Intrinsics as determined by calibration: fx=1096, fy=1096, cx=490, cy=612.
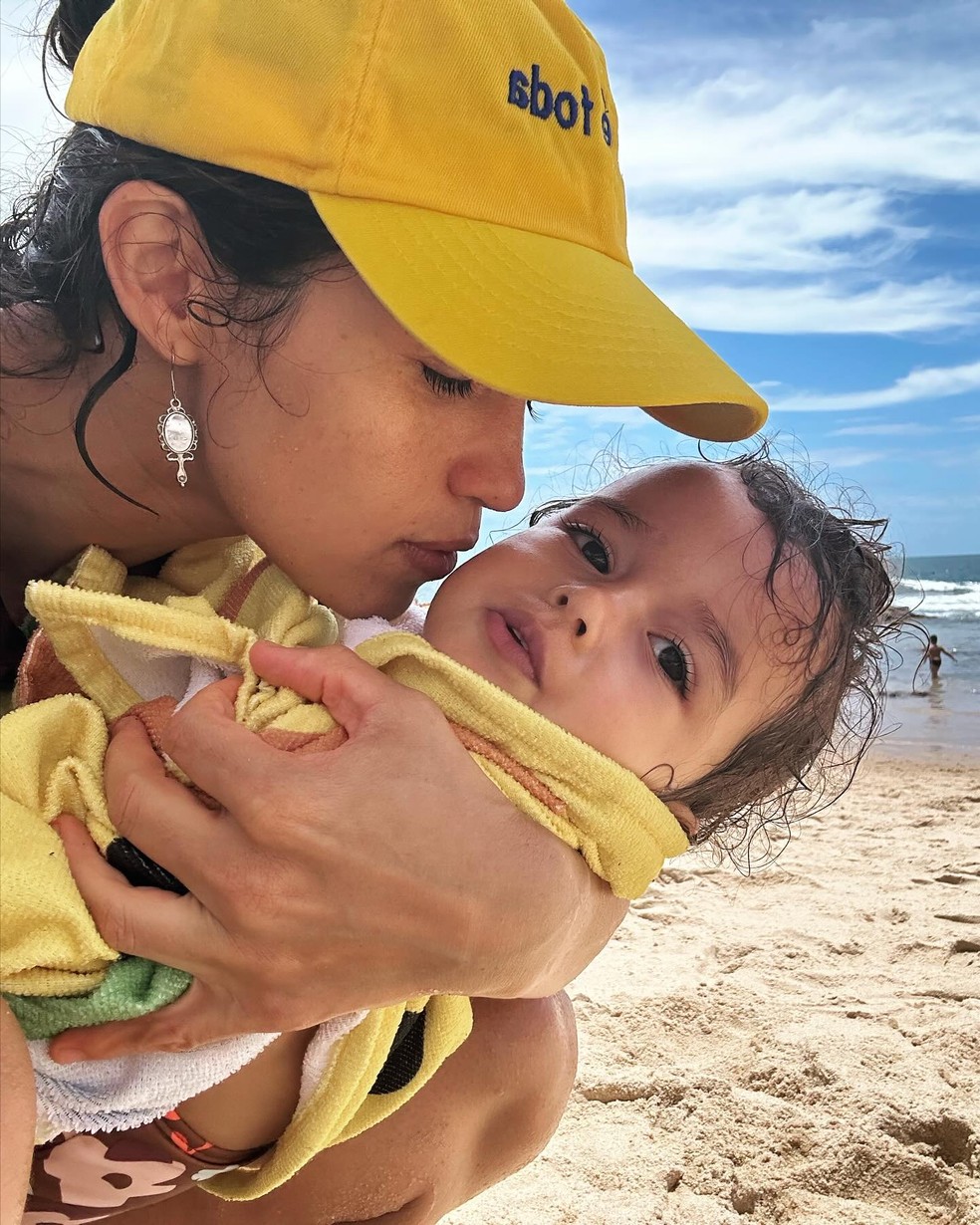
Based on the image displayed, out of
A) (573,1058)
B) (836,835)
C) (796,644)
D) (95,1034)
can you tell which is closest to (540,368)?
(796,644)

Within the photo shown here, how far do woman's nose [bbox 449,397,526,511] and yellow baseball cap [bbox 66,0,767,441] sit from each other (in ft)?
0.55

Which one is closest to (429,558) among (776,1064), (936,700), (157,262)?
(157,262)

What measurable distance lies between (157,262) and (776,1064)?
2232 mm

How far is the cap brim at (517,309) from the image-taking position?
1378 millimetres

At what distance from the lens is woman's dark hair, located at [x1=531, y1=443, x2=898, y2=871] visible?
74.3 inches

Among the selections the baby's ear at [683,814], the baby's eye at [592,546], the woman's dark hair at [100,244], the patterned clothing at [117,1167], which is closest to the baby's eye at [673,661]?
the baby's eye at [592,546]

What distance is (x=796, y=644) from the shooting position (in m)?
1.84

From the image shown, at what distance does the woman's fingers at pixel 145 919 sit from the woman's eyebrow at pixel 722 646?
878 mm

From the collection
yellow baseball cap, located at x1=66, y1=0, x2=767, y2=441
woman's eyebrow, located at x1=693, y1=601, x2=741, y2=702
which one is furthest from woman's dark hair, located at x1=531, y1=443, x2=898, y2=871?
yellow baseball cap, located at x1=66, y1=0, x2=767, y2=441

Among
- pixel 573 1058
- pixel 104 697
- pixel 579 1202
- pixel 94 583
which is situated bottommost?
pixel 579 1202

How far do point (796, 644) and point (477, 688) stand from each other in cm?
63

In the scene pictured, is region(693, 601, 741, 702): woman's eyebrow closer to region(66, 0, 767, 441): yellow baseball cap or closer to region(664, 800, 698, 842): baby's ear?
region(664, 800, 698, 842): baby's ear

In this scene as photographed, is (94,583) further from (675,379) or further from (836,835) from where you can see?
(836,835)

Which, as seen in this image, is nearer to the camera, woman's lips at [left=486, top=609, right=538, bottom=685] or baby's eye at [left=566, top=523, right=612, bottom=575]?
woman's lips at [left=486, top=609, right=538, bottom=685]
